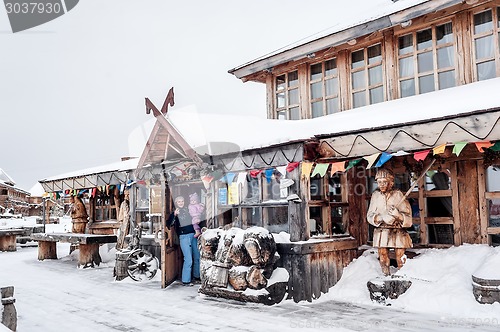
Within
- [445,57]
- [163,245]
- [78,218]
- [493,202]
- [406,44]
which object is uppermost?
[406,44]

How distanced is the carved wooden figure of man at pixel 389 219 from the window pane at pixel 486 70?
2980mm

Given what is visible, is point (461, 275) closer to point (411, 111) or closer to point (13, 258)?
point (411, 111)

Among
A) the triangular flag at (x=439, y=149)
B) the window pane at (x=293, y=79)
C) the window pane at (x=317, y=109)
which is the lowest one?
the triangular flag at (x=439, y=149)

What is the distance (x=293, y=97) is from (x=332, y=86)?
1376mm

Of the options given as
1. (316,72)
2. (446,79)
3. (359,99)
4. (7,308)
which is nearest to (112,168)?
(316,72)

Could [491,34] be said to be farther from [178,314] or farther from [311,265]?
[178,314]

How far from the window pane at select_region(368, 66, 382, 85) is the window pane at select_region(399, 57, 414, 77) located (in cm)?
58

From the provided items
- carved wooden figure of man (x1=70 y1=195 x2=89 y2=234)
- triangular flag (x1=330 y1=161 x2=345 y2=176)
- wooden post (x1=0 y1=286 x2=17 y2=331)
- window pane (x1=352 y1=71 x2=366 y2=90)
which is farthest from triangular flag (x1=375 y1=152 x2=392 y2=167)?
carved wooden figure of man (x1=70 y1=195 x2=89 y2=234)

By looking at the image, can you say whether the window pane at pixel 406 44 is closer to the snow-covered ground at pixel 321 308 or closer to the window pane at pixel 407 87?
the window pane at pixel 407 87

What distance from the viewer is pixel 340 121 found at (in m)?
9.87

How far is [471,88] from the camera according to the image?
9.02 m

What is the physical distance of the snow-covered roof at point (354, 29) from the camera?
399 inches

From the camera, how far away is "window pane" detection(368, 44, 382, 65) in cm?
1147

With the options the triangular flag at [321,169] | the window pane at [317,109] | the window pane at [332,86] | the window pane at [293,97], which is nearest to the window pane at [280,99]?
the window pane at [293,97]
